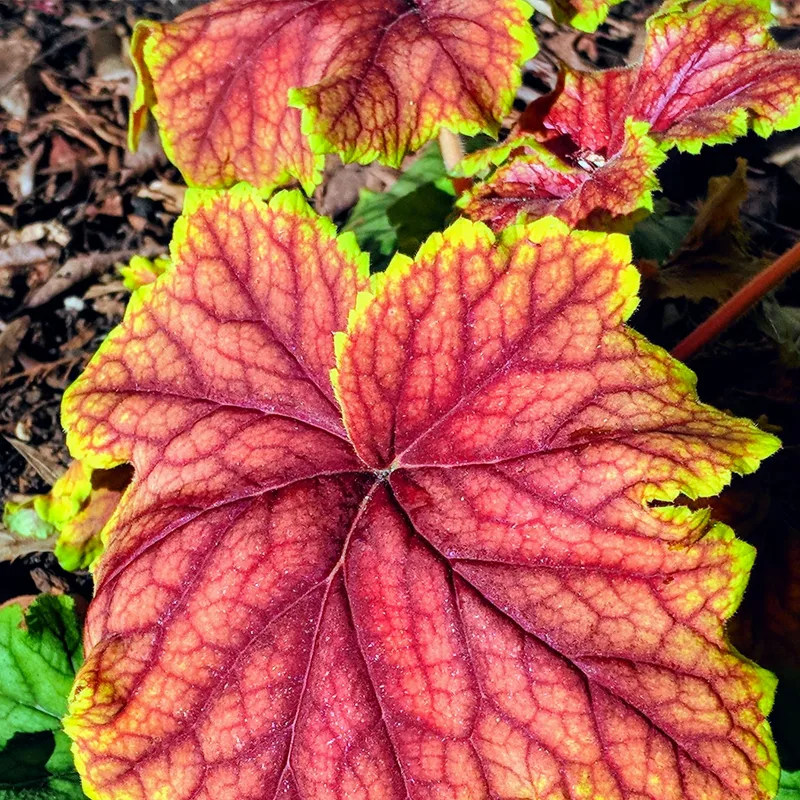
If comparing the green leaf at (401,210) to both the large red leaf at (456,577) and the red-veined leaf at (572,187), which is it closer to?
the red-veined leaf at (572,187)

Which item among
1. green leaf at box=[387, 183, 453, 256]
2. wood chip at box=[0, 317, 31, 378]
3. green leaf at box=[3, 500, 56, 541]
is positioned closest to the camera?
green leaf at box=[3, 500, 56, 541]

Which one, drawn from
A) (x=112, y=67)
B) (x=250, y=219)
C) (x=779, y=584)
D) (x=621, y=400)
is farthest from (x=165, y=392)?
(x=112, y=67)

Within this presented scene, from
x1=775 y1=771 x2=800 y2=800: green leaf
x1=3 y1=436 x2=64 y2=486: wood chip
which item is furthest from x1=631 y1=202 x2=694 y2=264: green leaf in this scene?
x1=3 y1=436 x2=64 y2=486: wood chip

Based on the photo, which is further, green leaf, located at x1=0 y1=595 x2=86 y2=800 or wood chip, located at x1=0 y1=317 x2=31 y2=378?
wood chip, located at x1=0 y1=317 x2=31 y2=378

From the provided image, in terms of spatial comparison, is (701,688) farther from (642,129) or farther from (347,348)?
(642,129)

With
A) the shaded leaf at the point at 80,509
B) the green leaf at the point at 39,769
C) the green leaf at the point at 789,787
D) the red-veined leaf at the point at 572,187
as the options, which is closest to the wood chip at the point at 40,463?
the shaded leaf at the point at 80,509

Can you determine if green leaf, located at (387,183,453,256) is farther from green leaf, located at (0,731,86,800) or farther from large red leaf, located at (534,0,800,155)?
green leaf, located at (0,731,86,800)

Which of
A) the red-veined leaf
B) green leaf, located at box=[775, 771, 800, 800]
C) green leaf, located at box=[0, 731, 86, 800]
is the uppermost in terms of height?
the red-veined leaf
